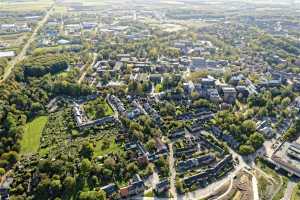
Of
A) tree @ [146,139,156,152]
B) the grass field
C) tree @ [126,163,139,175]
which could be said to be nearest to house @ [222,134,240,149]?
tree @ [146,139,156,152]

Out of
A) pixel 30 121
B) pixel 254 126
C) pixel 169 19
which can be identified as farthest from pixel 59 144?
pixel 169 19

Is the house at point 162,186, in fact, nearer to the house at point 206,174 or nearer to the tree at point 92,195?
the house at point 206,174

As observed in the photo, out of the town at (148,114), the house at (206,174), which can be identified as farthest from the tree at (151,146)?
A: the house at (206,174)

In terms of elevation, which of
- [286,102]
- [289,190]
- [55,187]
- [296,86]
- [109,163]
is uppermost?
[296,86]

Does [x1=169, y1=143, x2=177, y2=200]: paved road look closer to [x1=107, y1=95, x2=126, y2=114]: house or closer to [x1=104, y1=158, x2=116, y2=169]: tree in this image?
[x1=104, y1=158, x2=116, y2=169]: tree

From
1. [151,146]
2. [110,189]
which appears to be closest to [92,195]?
[110,189]

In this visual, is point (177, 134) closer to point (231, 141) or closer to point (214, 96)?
point (231, 141)
